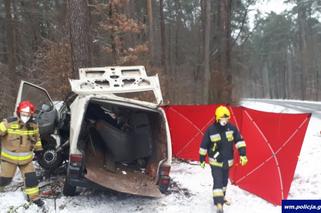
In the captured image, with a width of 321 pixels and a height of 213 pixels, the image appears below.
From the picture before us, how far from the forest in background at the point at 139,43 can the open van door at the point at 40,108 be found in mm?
1460

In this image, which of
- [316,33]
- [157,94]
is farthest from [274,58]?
[157,94]

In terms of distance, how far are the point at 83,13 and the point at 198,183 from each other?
4607mm

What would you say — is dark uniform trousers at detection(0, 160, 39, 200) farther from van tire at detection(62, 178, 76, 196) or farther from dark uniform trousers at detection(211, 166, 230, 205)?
dark uniform trousers at detection(211, 166, 230, 205)

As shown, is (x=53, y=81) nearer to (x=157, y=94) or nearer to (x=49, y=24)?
(x=157, y=94)

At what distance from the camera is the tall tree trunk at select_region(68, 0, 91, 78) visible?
9.85 m

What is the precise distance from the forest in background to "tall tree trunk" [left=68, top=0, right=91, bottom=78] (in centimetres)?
2

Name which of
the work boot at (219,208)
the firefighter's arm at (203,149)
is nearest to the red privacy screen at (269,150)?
the work boot at (219,208)

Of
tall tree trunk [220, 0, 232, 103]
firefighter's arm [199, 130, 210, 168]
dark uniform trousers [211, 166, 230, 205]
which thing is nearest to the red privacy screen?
dark uniform trousers [211, 166, 230, 205]

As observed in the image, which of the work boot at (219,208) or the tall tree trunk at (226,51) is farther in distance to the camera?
the tall tree trunk at (226,51)

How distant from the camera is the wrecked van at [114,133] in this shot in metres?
7.28

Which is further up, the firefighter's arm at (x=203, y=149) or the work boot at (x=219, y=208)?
the firefighter's arm at (x=203, y=149)

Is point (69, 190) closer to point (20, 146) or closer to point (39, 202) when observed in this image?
point (39, 202)

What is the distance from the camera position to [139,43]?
24953 millimetres

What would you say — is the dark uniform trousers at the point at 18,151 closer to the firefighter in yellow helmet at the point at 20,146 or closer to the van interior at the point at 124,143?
the firefighter in yellow helmet at the point at 20,146
